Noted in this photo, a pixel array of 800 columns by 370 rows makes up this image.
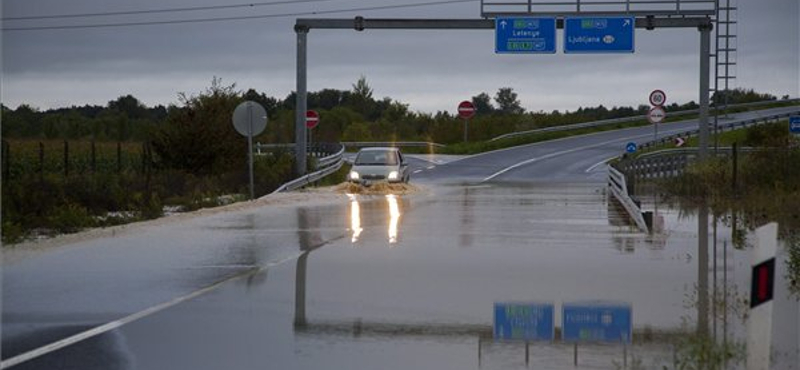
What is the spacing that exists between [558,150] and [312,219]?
1717 inches

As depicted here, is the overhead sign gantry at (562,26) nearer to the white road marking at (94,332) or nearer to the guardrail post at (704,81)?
the guardrail post at (704,81)

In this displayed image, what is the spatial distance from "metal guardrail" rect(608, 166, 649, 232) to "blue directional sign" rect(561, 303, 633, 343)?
10.5 metres

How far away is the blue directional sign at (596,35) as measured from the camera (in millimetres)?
41531

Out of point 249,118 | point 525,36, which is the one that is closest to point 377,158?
point 525,36

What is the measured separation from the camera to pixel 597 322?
1170 centimetres

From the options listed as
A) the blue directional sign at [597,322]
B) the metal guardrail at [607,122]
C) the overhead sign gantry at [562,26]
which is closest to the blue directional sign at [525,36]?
the overhead sign gantry at [562,26]

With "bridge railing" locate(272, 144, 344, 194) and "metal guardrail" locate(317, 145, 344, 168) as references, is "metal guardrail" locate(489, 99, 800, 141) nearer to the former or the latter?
"metal guardrail" locate(317, 145, 344, 168)

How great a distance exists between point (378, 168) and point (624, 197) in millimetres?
12248

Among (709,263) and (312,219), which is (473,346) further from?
(312,219)

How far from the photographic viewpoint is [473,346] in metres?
Result: 10.3

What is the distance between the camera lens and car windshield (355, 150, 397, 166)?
135 ft

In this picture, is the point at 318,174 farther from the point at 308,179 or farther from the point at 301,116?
the point at 301,116

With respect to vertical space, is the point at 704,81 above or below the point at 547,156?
above

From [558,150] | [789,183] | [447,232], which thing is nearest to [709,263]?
[447,232]
